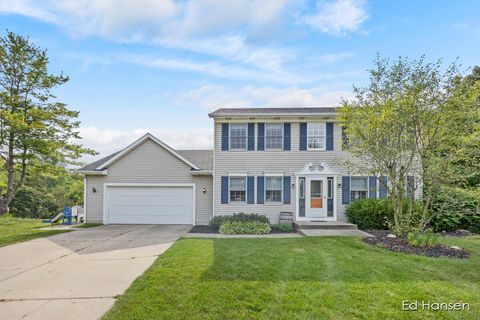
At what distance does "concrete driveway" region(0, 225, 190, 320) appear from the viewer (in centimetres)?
432

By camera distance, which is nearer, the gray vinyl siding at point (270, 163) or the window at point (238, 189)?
the gray vinyl siding at point (270, 163)

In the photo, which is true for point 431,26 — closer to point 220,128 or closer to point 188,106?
point 220,128

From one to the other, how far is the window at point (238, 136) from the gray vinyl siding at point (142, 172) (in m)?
2.12

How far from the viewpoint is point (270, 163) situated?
45.6 feet

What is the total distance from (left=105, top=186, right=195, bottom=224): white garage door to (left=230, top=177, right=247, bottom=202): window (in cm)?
213

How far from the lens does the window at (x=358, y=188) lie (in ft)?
45.2

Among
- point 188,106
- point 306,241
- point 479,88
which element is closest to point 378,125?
point 479,88

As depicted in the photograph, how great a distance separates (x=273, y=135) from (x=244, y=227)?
472 centimetres

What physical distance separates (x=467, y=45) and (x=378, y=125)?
518 centimetres

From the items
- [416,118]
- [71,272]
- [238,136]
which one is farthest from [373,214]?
[71,272]

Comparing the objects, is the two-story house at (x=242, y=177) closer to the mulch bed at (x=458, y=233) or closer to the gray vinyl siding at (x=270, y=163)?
the gray vinyl siding at (x=270, y=163)

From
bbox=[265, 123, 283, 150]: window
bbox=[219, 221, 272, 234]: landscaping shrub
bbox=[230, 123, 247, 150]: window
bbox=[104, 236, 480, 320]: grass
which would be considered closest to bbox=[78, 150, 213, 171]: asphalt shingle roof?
bbox=[230, 123, 247, 150]: window

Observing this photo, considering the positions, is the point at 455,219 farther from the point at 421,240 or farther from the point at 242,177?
the point at 242,177

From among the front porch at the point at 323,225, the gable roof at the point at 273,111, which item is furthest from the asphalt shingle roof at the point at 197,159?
the front porch at the point at 323,225
